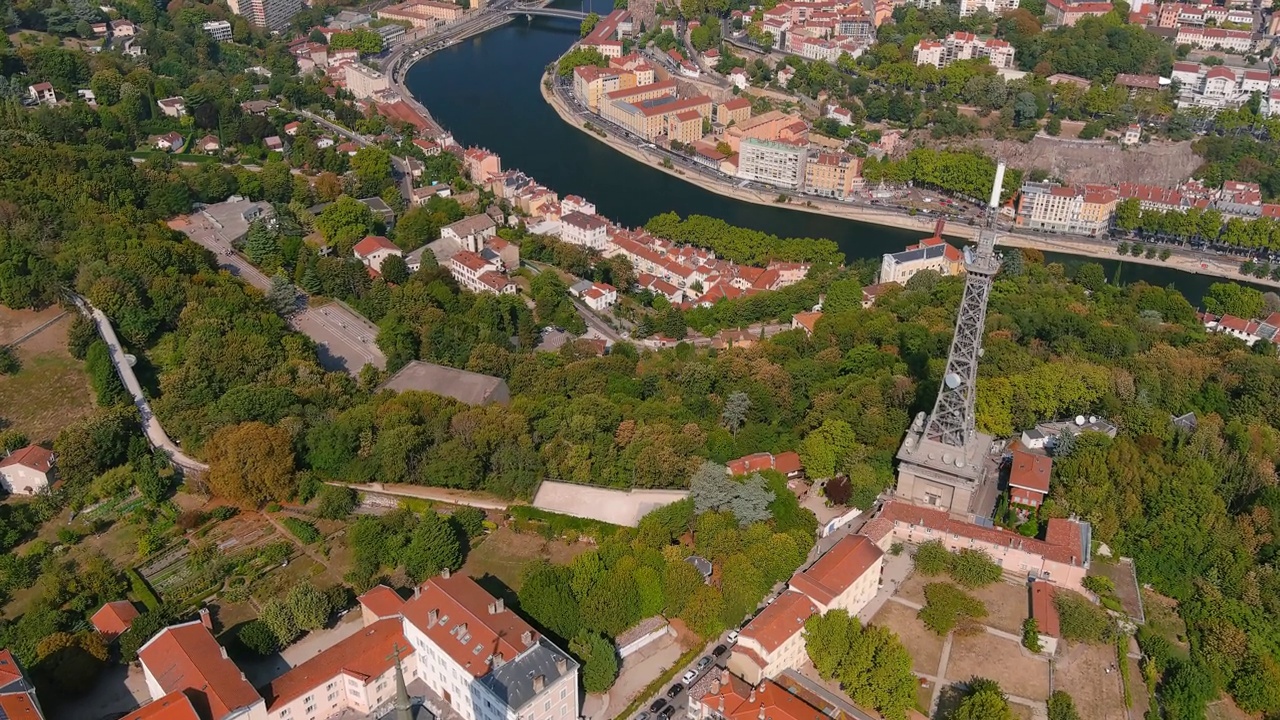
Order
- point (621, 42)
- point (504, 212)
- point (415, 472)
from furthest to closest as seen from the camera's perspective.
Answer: point (621, 42)
point (504, 212)
point (415, 472)

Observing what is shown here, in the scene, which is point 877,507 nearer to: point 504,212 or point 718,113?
point 504,212

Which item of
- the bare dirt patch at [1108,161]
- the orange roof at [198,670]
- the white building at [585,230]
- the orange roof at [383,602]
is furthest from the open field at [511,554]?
the bare dirt patch at [1108,161]

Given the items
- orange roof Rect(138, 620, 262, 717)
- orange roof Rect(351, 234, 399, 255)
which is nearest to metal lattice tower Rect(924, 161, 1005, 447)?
orange roof Rect(138, 620, 262, 717)

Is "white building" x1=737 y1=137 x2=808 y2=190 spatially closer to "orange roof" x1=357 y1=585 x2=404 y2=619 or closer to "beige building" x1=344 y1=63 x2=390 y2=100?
"beige building" x1=344 y1=63 x2=390 y2=100

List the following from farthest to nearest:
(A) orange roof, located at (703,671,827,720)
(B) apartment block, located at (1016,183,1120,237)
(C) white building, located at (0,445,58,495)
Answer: (B) apartment block, located at (1016,183,1120,237)
(C) white building, located at (0,445,58,495)
(A) orange roof, located at (703,671,827,720)

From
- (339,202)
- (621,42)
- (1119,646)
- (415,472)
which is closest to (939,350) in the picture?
(1119,646)

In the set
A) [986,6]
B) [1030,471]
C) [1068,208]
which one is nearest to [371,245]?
[1030,471]

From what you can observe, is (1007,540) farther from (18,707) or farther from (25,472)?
(25,472)
